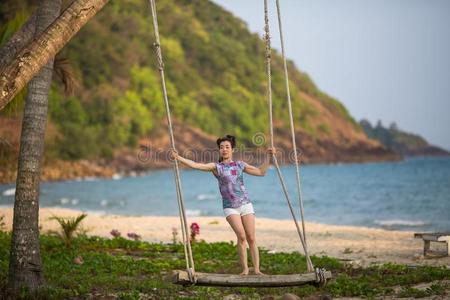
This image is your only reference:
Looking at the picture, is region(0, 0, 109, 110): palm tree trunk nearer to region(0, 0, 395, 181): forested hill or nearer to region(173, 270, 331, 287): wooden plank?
region(173, 270, 331, 287): wooden plank

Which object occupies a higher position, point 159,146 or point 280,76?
point 280,76

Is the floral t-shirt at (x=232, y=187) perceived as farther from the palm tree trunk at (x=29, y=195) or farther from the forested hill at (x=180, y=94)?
the forested hill at (x=180, y=94)

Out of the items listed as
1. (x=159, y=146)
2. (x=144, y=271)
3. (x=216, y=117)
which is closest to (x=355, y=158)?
(x=216, y=117)

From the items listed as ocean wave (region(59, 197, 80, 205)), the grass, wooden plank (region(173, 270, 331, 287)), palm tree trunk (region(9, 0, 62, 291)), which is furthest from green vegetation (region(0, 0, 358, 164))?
wooden plank (region(173, 270, 331, 287))

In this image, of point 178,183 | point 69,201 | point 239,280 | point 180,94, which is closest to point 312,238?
point 239,280

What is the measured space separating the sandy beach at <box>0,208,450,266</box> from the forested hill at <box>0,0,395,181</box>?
135 feet

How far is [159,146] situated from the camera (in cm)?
7550

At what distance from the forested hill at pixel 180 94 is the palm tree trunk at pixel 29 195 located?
50.1 metres

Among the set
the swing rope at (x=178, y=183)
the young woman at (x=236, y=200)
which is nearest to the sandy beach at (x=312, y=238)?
the young woman at (x=236, y=200)

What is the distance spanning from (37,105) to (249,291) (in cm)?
308

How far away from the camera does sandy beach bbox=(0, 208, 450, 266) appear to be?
11078 millimetres

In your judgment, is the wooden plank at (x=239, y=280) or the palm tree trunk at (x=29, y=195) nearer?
the wooden plank at (x=239, y=280)

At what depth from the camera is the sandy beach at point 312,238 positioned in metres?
11.1

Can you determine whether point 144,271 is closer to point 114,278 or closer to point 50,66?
point 114,278
